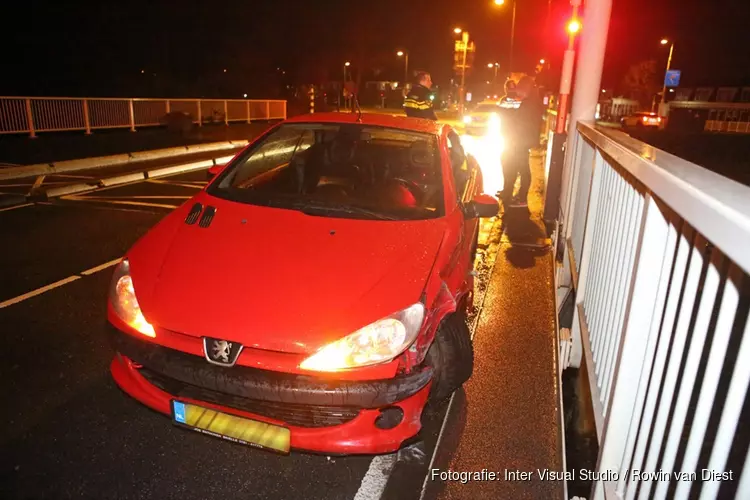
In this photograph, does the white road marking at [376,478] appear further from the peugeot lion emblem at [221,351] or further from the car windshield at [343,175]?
the car windshield at [343,175]

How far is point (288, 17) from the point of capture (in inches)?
1569

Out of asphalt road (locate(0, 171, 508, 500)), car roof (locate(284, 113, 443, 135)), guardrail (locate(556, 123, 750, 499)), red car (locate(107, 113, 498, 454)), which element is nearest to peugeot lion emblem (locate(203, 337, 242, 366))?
red car (locate(107, 113, 498, 454))

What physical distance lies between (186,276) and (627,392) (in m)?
2.14

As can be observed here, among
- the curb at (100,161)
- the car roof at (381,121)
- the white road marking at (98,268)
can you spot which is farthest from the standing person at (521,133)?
the curb at (100,161)

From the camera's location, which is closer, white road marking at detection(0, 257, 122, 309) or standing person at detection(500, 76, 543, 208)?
white road marking at detection(0, 257, 122, 309)

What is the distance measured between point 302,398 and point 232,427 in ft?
1.22

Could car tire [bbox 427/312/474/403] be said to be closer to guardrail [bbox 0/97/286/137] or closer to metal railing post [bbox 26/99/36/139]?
guardrail [bbox 0/97/286/137]

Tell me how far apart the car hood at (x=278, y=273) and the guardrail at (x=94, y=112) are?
44.6ft

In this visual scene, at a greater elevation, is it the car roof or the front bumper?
the car roof

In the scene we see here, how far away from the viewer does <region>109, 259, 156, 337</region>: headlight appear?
107 inches

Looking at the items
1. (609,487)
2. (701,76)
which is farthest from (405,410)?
(701,76)

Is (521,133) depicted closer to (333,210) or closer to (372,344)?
(333,210)

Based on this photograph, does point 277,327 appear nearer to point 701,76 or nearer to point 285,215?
point 285,215

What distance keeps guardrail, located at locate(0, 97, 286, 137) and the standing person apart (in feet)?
41.0
